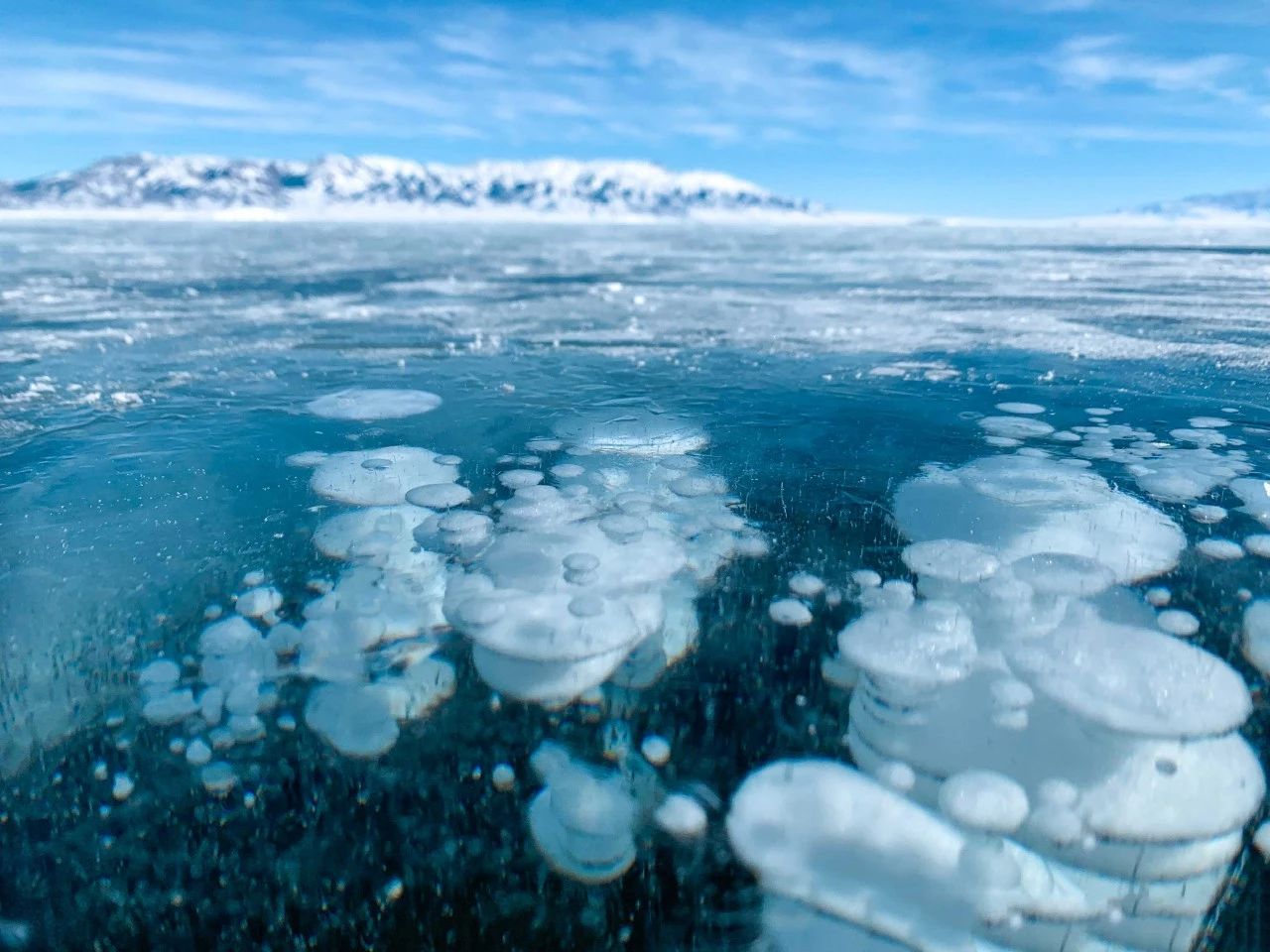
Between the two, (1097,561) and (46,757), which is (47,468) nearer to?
(46,757)

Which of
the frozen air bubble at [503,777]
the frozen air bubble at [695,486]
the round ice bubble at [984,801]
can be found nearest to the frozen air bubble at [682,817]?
the frozen air bubble at [503,777]

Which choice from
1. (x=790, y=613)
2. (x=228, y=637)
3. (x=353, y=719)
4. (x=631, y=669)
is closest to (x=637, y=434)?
(x=790, y=613)

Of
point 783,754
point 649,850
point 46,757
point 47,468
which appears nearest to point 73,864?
point 46,757

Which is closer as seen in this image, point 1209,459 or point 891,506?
point 891,506

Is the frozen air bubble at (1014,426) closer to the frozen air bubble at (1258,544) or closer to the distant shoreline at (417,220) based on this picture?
the frozen air bubble at (1258,544)

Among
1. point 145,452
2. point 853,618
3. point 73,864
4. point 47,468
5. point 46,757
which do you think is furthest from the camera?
point 145,452

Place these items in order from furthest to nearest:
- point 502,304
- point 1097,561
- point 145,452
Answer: point 502,304 → point 145,452 → point 1097,561
